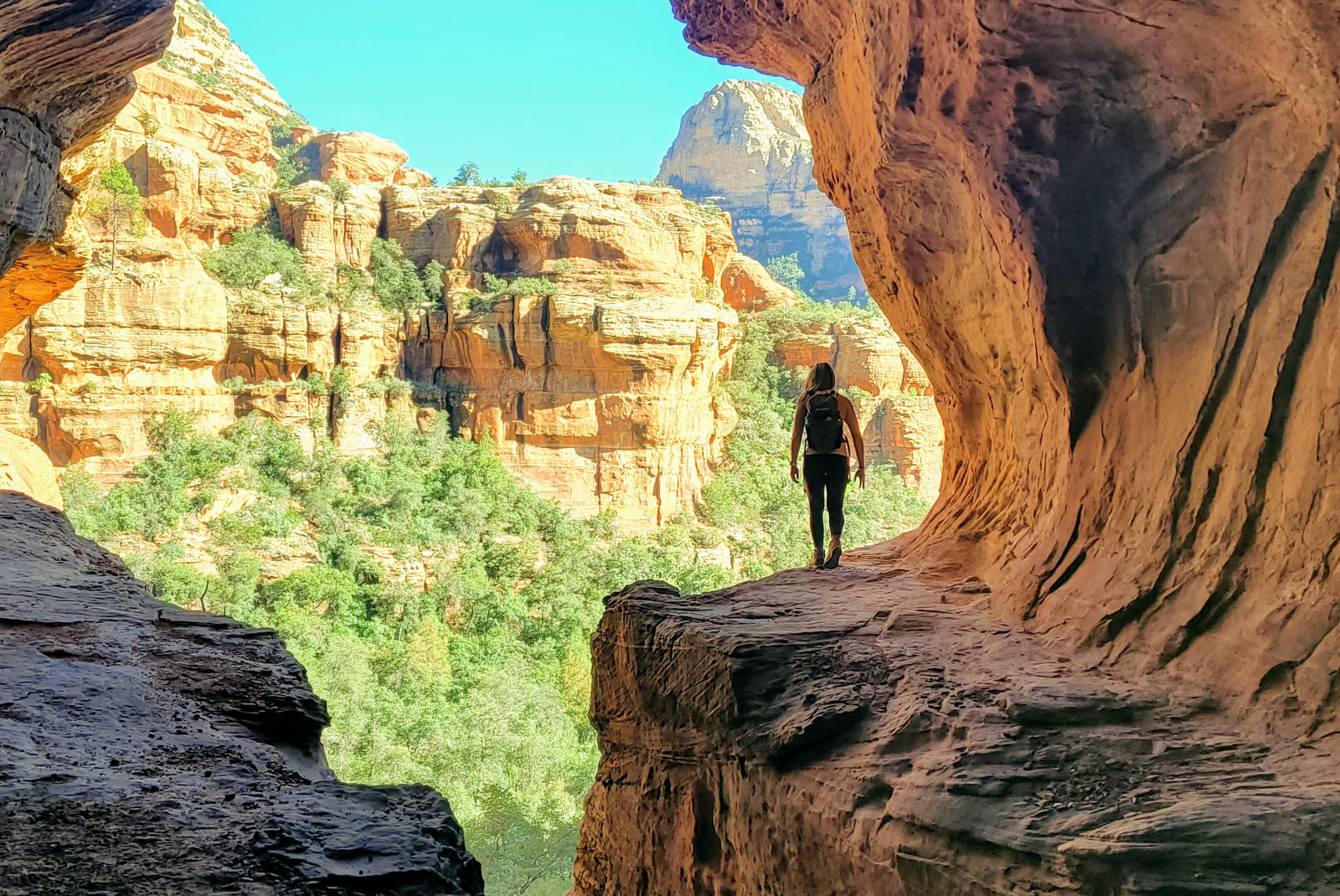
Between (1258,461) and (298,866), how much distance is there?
325cm

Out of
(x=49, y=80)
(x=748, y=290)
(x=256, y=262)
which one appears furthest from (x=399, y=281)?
(x=49, y=80)

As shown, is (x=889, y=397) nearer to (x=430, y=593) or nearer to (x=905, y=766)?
(x=430, y=593)

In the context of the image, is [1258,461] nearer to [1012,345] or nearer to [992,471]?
[1012,345]

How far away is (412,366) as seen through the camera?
91.1 ft

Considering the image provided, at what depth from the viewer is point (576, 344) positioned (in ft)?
85.8

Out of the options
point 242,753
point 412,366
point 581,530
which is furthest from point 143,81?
point 242,753

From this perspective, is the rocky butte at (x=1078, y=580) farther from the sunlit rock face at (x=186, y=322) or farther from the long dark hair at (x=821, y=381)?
the sunlit rock face at (x=186, y=322)

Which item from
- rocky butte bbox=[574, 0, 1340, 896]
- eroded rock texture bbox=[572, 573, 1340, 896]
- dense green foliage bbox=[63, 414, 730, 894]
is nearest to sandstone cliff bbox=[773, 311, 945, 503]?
dense green foliage bbox=[63, 414, 730, 894]

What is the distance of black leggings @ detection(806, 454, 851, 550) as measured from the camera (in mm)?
6016

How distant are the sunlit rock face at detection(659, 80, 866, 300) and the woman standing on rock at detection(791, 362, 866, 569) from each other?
244 feet

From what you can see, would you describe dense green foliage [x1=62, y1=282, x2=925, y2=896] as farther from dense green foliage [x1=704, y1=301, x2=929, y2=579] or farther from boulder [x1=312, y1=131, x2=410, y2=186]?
boulder [x1=312, y1=131, x2=410, y2=186]

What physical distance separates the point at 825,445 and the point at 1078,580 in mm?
2204

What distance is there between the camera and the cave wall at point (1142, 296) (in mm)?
2879

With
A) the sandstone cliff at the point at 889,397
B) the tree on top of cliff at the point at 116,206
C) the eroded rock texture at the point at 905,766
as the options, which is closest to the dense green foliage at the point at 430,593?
the tree on top of cliff at the point at 116,206
